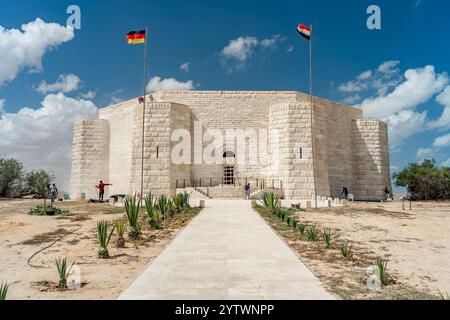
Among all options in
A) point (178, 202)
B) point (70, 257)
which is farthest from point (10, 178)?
point (70, 257)

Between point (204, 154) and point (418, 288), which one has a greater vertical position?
point (204, 154)

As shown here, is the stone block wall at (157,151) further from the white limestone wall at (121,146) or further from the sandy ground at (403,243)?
the sandy ground at (403,243)

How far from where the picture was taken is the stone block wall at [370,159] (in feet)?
92.7

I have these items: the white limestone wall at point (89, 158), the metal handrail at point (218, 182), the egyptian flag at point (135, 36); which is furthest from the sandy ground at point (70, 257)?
the white limestone wall at point (89, 158)

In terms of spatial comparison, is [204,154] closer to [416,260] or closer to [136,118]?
[136,118]

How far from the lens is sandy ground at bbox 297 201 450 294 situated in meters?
5.54

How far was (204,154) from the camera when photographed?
1003 inches

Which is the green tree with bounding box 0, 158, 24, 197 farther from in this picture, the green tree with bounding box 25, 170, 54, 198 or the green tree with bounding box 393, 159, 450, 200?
the green tree with bounding box 393, 159, 450, 200

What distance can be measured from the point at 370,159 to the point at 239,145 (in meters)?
11.8

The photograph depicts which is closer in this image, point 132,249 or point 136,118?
point 132,249

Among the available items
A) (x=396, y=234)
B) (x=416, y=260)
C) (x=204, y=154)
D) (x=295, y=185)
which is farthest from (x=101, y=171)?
(x=416, y=260)

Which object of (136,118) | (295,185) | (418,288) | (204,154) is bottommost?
(418,288)

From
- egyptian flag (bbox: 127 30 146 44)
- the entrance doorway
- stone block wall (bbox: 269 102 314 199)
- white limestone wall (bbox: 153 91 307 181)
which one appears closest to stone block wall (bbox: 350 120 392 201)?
white limestone wall (bbox: 153 91 307 181)
